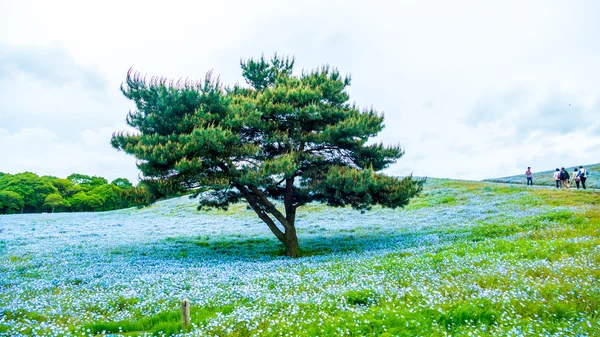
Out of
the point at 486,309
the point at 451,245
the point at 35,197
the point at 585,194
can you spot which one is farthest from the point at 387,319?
the point at 35,197

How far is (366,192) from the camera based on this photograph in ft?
60.7

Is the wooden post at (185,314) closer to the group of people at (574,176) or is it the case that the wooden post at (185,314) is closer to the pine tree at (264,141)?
the pine tree at (264,141)

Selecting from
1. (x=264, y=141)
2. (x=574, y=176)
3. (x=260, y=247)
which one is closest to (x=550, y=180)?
(x=574, y=176)

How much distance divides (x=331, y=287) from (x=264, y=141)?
35.1 feet

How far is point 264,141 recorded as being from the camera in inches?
761

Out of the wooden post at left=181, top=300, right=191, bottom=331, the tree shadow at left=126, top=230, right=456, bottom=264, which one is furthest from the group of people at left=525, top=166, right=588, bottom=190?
the wooden post at left=181, top=300, right=191, bottom=331

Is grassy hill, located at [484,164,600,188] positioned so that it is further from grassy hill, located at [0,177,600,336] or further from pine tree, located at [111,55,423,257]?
pine tree, located at [111,55,423,257]

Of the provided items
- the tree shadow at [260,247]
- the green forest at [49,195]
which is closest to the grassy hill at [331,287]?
the tree shadow at [260,247]

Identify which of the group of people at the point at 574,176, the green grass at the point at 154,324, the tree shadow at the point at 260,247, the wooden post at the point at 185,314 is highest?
the group of people at the point at 574,176

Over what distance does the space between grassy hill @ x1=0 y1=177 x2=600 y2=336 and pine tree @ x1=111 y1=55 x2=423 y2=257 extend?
3.42m

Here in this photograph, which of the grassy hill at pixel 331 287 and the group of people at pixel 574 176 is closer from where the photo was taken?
the grassy hill at pixel 331 287

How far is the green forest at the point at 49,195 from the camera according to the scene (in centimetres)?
8106

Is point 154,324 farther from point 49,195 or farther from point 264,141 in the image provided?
point 49,195

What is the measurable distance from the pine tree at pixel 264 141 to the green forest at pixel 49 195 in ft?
204
